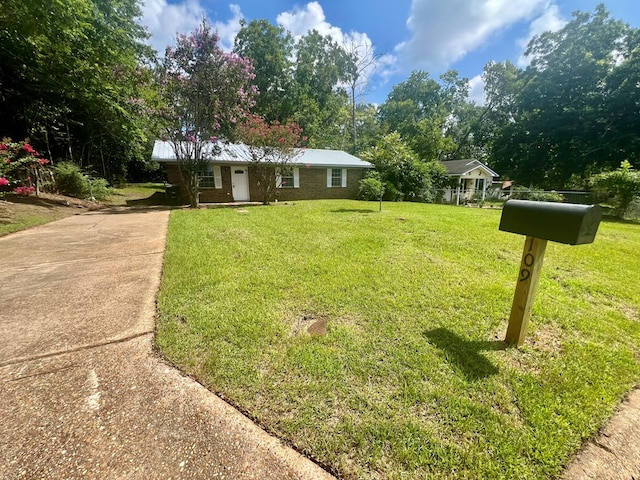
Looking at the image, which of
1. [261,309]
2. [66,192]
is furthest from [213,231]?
[66,192]

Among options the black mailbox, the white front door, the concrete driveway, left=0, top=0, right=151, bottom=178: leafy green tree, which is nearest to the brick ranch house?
the white front door

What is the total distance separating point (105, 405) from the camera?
71.8 inches

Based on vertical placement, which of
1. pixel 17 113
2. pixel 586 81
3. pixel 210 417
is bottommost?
pixel 210 417

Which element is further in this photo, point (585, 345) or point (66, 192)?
point (66, 192)

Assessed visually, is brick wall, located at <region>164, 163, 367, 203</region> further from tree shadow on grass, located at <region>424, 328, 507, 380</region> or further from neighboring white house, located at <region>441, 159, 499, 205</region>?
tree shadow on grass, located at <region>424, 328, 507, 380</region>

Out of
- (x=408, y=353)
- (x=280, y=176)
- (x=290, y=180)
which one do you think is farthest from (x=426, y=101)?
(x=408, y=353)

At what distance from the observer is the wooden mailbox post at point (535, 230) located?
1899 millimetres

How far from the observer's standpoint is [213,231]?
674cm

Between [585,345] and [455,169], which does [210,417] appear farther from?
[455,169]

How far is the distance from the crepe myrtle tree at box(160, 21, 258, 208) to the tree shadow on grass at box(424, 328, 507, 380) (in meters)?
11.5

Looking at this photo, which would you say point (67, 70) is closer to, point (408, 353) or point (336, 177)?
point (336, 177)

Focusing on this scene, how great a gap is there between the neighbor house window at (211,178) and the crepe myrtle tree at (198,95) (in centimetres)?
142

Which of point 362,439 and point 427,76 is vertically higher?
point 427,76

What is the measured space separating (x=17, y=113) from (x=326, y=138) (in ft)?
76.3
